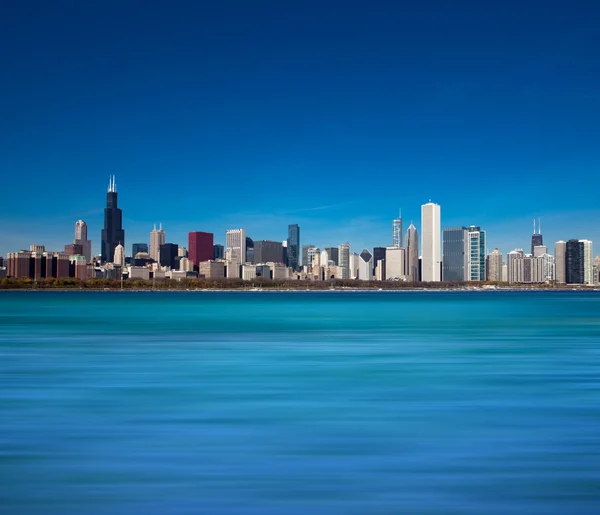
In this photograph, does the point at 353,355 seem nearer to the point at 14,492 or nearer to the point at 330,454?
the point at 330,454

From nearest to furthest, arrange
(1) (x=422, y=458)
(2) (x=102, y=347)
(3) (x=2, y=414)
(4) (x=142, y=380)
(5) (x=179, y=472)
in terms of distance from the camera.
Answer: (5) (x=179, y=472) → (1) (x=422, y=458) → (3) (x=2, y=414) → (4) (x=142, y=380) → (2) (x=102, y=347)

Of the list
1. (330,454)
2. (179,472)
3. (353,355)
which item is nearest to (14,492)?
(179,472)

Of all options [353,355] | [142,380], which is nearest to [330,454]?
[142,380]

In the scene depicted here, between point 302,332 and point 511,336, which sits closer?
point 511,336

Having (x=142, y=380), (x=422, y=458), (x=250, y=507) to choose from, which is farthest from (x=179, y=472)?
(x=142, y=380)

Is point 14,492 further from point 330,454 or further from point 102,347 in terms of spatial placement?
point 102,347

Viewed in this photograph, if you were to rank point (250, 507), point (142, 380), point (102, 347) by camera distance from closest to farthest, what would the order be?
point (250, 507) → point (142, 380) → point (102, 347)

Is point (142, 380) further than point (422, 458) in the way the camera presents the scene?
Yes

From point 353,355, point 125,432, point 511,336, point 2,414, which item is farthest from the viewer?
point 511,336

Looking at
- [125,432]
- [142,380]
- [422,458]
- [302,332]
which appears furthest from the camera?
[302,332]
